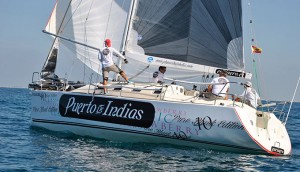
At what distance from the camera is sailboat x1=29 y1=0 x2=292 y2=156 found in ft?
34.3

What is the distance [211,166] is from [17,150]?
405 centimetres

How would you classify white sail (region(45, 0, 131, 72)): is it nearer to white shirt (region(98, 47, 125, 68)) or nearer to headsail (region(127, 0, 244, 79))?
headsail (region(127, 0, 244, 79))

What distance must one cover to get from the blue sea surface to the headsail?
2971mm

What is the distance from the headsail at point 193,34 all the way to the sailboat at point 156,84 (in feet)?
0.09

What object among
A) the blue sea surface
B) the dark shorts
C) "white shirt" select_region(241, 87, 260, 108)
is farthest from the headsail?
the blue sea surface

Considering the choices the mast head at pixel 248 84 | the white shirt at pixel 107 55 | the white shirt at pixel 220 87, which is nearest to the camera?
the white shirt at pixel 220 87

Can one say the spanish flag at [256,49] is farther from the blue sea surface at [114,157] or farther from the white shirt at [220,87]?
the blue sea surface at [114,157]

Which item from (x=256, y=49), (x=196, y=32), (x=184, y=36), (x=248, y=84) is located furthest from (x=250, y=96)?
(x=184, y=36)

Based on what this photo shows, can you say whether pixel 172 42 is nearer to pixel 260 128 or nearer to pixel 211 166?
pixel 260 128

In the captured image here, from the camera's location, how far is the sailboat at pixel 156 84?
10445mm

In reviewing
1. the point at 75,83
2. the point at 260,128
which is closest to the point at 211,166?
the point at 260,128

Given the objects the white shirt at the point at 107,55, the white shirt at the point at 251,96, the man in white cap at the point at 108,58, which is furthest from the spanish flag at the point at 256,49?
the white shirt at the point at 107,55

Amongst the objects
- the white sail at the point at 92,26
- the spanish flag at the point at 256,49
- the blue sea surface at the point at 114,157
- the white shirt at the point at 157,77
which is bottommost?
the blue sea surface at the point at 114,157

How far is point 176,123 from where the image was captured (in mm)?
10594
